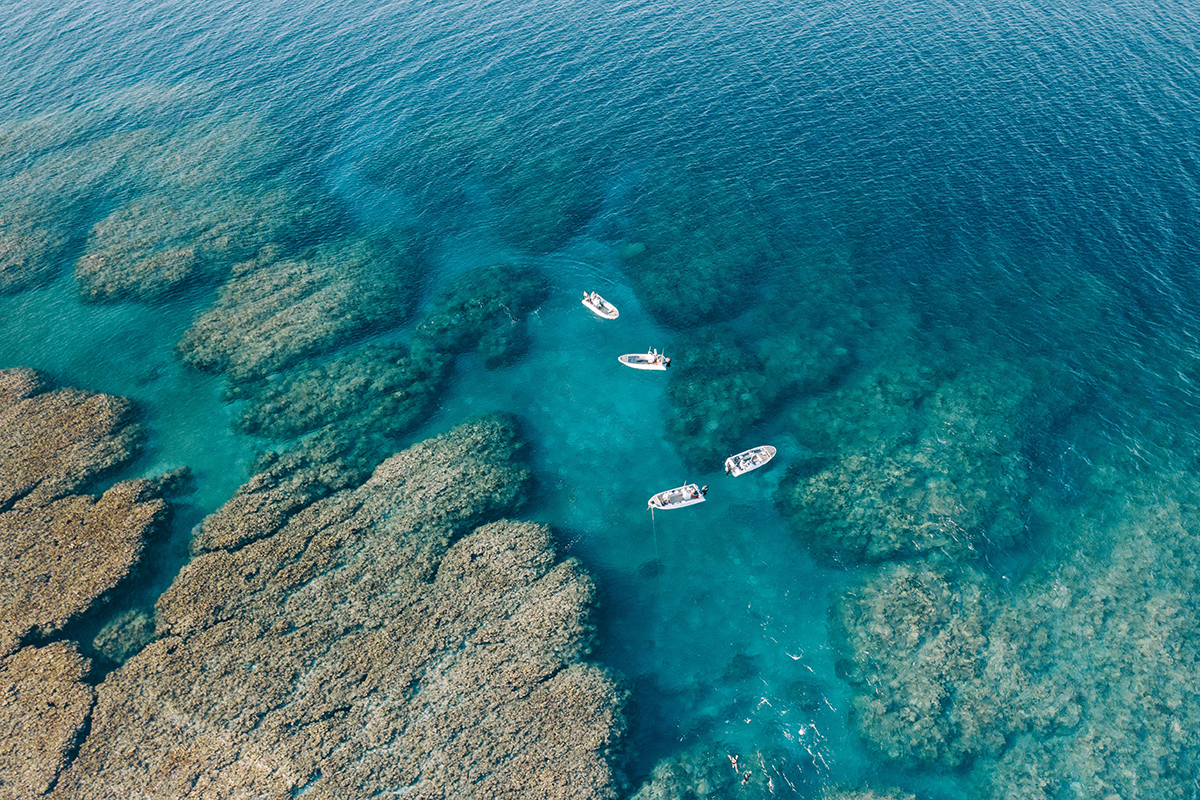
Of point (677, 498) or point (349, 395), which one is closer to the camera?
point (677, 498)

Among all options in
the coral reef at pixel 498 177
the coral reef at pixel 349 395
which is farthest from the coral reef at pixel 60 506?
the coral reef at pixel 498 177

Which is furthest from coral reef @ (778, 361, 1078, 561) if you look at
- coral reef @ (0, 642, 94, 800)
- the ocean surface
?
coral reef @ (0, 642, 94, 800)

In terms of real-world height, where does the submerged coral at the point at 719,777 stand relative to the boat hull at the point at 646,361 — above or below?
below

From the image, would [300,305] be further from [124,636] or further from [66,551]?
→ [124,636]

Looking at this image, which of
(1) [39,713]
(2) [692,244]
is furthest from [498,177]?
(1) [39,713]

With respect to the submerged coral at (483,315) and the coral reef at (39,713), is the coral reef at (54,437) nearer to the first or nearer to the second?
the coral reef at (39,713)

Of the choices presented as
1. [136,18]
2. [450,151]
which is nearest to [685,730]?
[450,151]

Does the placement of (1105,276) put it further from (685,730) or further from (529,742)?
(529,742)

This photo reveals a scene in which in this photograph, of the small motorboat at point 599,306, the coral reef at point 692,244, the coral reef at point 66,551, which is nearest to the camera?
the coral reef at point 66,551
